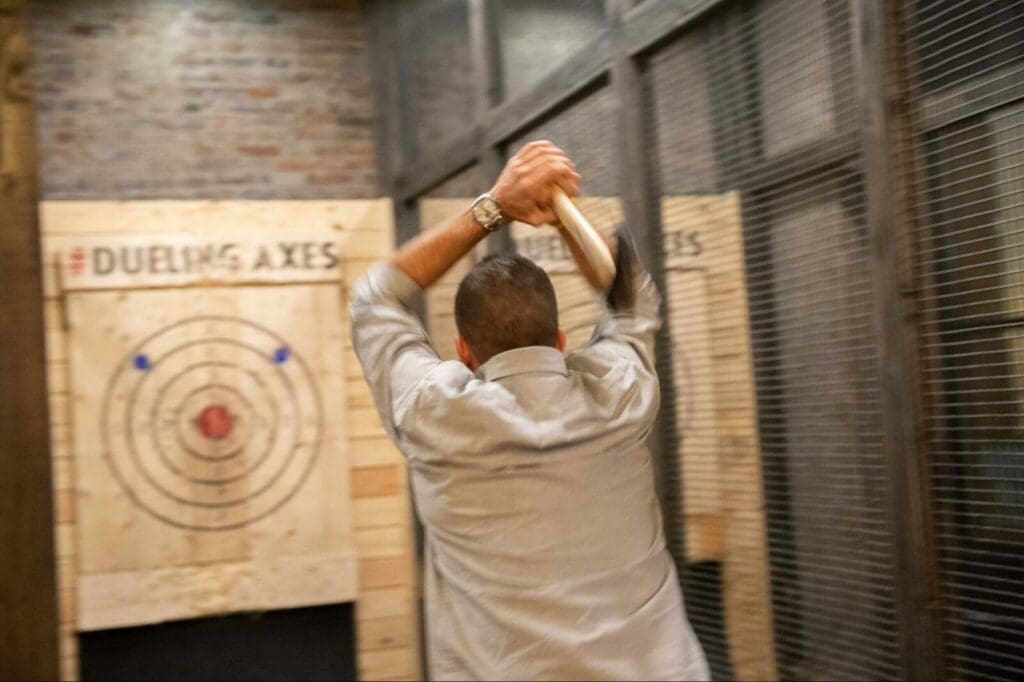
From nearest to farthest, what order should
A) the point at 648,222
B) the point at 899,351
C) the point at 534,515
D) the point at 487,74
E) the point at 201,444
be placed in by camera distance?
1. the point at 534,515
2. the point at 899,351
3. the point at 648,222
4. the point at 487,74
5. the point at 201,444

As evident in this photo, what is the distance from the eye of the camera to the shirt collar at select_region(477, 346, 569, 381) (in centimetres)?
169

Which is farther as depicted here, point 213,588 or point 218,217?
point 218,217

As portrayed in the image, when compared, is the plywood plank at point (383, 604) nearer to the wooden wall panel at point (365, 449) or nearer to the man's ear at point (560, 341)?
the wooden wall panel at point (365, 449)

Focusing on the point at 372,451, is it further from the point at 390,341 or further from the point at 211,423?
the point at 390,341

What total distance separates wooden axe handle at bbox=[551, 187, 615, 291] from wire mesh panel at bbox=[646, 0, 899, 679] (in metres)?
1.01

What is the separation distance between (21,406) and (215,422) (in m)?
2.96

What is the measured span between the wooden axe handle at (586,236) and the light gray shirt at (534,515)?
152 mm

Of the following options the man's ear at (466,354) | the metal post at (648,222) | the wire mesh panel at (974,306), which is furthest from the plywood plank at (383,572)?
the man's ear at (466,354)

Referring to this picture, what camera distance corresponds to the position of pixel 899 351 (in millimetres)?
2393

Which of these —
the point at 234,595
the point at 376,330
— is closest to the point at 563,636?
the point at 376,330

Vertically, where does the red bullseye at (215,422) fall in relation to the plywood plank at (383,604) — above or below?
above

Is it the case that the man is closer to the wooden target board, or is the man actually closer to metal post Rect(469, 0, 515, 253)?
metal post Rect(469, 0, 515, 253)

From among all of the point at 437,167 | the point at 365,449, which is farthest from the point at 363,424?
the point at 437,167

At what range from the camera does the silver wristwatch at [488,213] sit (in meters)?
1.78
